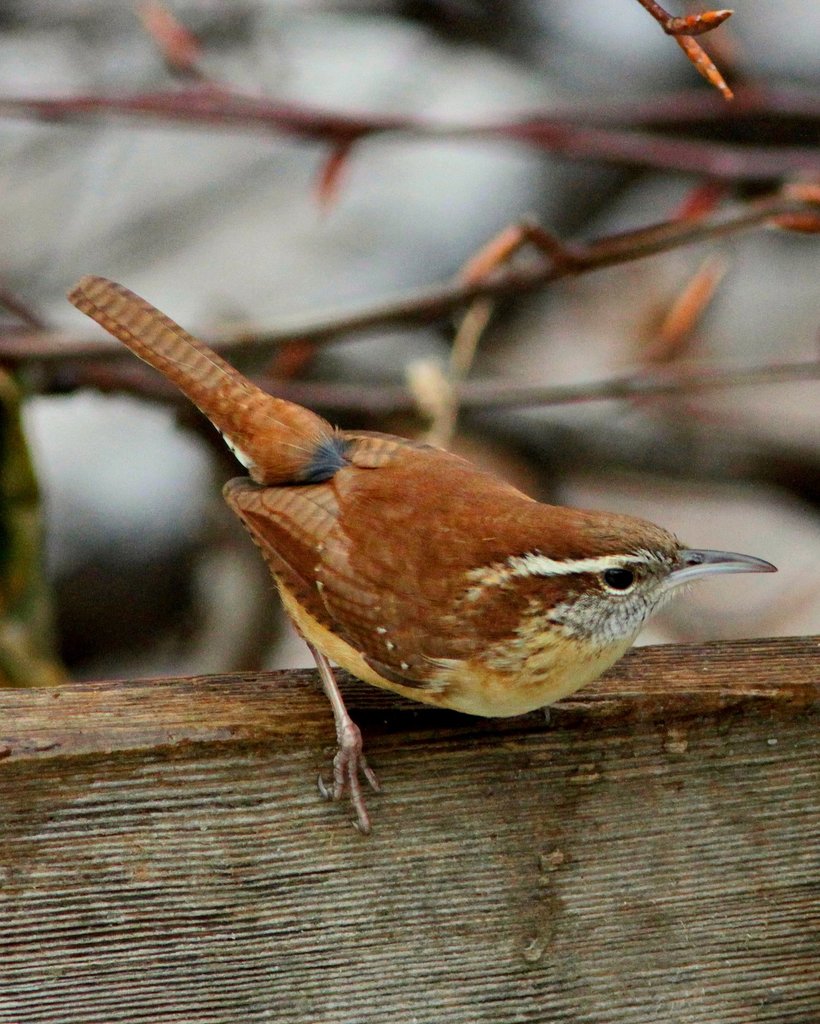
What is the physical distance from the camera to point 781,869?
2.20m

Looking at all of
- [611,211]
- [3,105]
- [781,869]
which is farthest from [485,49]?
[781,869]

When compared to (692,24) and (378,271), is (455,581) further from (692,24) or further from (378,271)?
(378,271)

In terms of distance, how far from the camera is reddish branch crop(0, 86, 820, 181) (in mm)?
3291

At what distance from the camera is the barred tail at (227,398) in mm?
2559

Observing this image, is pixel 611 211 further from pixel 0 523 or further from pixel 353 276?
pixel 0 523

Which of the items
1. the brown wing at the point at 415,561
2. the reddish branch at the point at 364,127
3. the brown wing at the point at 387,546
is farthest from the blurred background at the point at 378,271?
the brown wing at the point at 415,561

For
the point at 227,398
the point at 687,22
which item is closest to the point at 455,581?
the point at 227,398

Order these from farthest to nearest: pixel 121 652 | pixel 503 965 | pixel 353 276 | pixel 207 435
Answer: pixel 353 276, pixel 121 652, pixel 207 435, pixel 503 965

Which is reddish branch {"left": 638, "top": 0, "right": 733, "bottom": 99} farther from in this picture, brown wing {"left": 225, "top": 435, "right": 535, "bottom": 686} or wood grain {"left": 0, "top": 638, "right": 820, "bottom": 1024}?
wood grain {"left": 0, "top": 638, "right": 820, "bottom": 1024}

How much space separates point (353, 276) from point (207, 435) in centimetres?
140

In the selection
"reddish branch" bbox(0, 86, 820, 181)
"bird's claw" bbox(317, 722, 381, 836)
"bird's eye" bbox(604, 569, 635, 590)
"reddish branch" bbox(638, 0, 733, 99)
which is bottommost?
"bird's claw" bbox(317, 722, 381, 836)

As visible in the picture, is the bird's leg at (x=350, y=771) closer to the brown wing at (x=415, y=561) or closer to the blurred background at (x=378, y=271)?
the brown wing at (x=415, y=561)

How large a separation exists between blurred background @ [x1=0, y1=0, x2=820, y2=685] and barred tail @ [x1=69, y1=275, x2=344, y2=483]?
125 centimetres

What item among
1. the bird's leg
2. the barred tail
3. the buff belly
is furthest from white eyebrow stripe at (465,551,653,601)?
the barred tail
